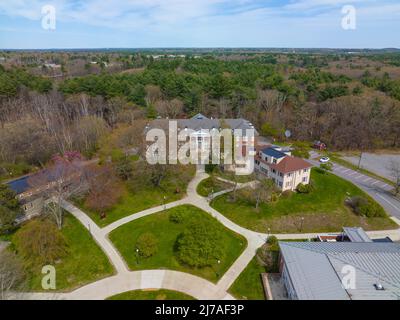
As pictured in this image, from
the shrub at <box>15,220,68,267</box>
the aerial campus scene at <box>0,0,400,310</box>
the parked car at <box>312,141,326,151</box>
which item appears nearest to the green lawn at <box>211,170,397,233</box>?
the aerial campus scene at <box>0,0,400,310</box>

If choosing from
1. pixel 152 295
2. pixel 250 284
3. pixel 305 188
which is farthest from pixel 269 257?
pixel 305 188

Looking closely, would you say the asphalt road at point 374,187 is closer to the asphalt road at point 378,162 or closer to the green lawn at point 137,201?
the asphalt road at point 378,162

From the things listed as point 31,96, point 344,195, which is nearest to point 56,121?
point 31,96

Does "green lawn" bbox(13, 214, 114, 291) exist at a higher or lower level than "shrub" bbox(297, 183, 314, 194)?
lower

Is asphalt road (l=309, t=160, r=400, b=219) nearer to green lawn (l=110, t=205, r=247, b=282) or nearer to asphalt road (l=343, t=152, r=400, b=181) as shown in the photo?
asphalt road (l=343, t=152, r=400, b=181)

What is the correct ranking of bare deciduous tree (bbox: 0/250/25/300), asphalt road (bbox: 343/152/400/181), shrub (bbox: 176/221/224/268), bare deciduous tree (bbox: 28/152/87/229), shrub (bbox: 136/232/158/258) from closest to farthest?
bare deciduous tree (bbox: 0/250/25/300) < shrub (bbox: 176/221/224/268) < shrub (bbox: 136/232/158/258) < bare deciduous tree (bbox: 28/152/87/229) < asphalt road (bbox: 343/152/400/181)

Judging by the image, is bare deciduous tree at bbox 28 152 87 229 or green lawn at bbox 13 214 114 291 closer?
green lawn at bbox 13 214 114 291

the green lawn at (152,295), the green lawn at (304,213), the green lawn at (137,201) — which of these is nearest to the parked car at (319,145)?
the green lawn at (304,213)
